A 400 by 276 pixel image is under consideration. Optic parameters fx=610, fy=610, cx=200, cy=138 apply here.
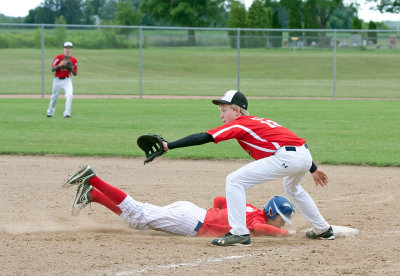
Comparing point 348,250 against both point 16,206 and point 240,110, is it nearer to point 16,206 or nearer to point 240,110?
point 240,110

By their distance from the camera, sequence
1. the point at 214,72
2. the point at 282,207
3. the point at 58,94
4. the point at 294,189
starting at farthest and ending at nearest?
the point at 214,72 < the point at 58,94 < the point at 282,207 < the point at 294,189

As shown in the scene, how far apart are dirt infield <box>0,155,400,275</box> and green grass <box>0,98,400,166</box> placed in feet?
4.21

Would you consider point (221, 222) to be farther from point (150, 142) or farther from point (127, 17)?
point (127, 17)

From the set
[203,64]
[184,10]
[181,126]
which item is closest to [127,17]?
[184,10]

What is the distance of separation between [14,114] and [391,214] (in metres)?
12.7

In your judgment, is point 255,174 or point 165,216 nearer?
point 255,174

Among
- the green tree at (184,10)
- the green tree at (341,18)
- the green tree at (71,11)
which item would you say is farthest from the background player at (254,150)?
the green tree at (341,18)

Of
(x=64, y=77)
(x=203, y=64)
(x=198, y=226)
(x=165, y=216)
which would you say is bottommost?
(x=198, y=226)

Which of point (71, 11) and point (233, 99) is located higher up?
point (71, 11)

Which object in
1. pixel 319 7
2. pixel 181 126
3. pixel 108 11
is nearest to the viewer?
pixel 181 126

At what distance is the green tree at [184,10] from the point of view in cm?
6359

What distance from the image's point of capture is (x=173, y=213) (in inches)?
240

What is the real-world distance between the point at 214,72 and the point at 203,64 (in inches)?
114

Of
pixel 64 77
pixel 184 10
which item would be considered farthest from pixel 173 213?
pixel 184 10
